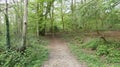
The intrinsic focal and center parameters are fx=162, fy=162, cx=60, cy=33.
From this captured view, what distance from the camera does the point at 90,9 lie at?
38.4 feet

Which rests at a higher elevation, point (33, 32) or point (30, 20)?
point (30, 20)

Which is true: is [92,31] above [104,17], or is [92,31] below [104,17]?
below

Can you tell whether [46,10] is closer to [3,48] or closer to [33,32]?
[33,32]

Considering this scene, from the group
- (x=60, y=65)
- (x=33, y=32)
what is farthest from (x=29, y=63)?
(x=33, y=32)

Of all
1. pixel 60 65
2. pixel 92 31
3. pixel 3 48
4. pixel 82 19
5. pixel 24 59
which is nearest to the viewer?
pixel 60 65

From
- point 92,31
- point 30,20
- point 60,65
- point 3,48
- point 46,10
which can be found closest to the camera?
point 60,65

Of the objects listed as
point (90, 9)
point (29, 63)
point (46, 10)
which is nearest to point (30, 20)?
point (46, 10)

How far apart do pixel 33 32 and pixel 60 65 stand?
43.3 feet

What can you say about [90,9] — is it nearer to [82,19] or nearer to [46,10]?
[82,19]

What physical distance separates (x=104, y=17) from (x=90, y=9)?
4.48ft

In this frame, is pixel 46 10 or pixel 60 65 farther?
pixel 46 10

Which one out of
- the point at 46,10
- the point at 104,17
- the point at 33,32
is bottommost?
the point at 33,32

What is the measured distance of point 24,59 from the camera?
9.19 metres

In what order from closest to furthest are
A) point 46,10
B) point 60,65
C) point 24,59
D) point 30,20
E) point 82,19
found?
point 60,65, point 24,59, point 82,19, point 30,20, point 46,10
